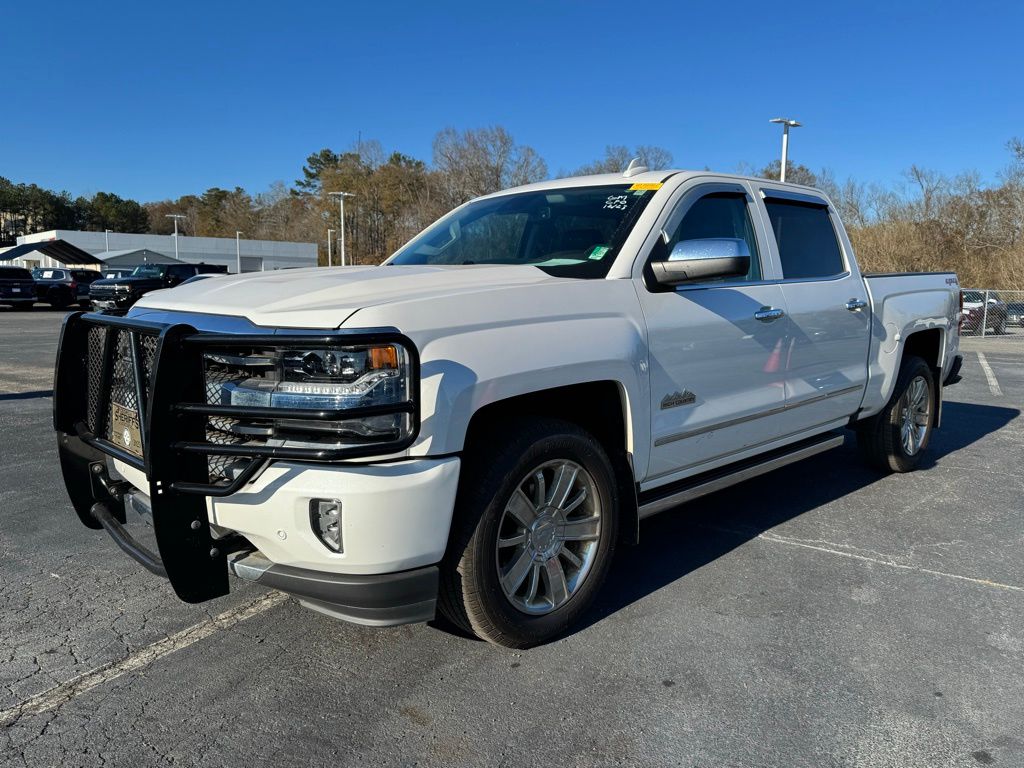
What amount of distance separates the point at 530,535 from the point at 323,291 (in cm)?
120

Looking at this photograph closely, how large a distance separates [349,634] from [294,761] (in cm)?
85

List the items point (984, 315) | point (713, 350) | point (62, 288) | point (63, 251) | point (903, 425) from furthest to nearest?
point (63, 251) → point (62, 288) → point (984, 315) → point (903, 425) → point (713, 350)

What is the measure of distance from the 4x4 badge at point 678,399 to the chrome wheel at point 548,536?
1.75 feet

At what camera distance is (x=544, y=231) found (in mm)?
4012

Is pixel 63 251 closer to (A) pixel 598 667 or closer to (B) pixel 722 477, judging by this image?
(B) pixel 722 477

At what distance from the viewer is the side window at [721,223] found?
156 inches

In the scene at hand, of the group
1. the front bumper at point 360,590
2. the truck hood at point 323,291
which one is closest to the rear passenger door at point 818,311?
the truck hood at point 323,291

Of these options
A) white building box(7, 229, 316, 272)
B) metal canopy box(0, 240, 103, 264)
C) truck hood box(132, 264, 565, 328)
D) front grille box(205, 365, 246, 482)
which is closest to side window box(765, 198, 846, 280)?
truck hood box(132, 264, 565, 328)

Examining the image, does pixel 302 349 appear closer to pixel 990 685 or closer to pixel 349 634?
pixel 349 634

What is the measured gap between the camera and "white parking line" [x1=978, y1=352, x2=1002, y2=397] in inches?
420

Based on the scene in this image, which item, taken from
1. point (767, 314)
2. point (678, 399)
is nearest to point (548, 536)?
point (678, 399)

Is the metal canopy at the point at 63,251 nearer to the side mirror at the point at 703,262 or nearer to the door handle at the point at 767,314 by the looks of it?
the door handle at the point at 767,314

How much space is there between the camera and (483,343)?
109 inches


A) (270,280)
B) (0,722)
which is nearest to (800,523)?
(270,280)
